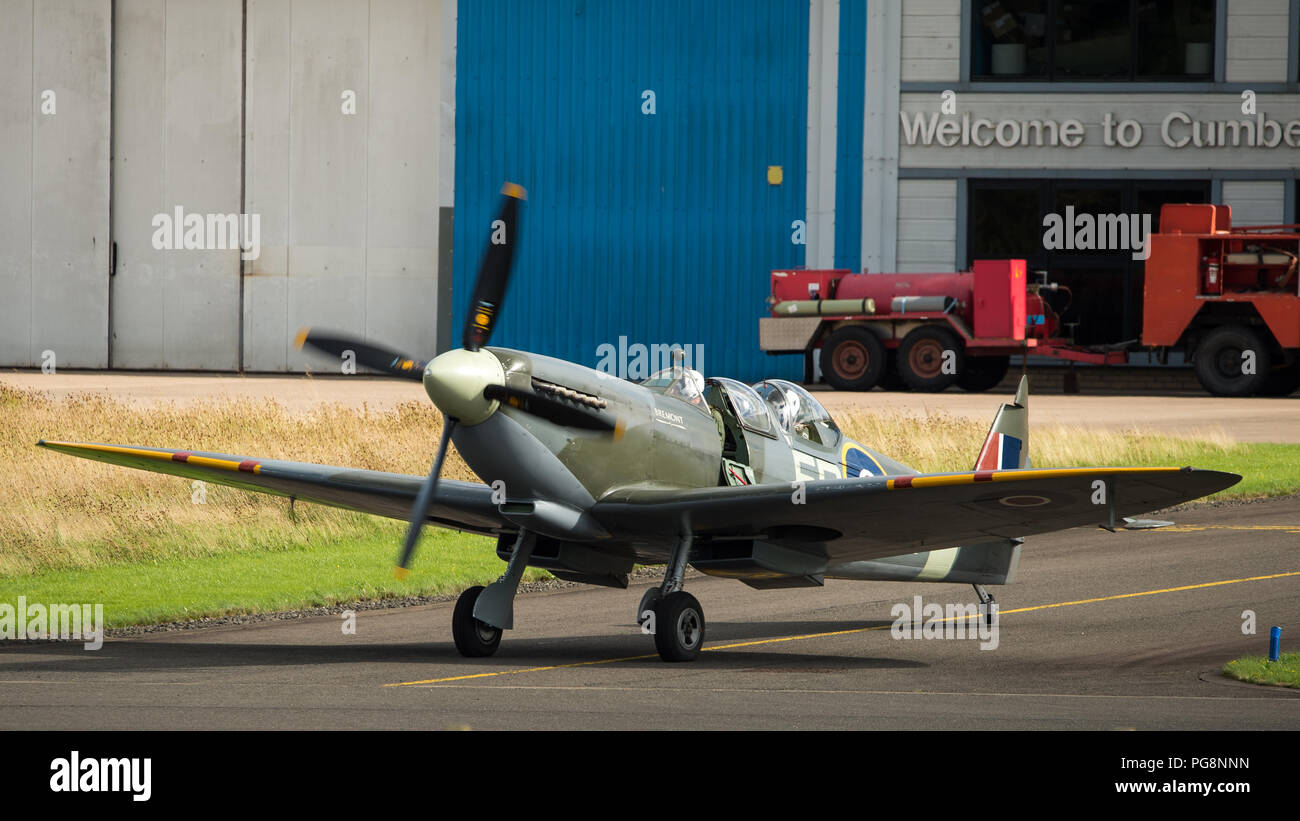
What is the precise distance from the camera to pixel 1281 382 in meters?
35.5

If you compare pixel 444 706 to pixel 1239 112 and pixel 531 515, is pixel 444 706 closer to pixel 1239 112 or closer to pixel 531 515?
pixel 531 515

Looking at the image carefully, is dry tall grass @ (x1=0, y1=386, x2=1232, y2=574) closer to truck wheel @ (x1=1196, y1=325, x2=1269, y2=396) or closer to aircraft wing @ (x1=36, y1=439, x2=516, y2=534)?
aircraft wing @ (x1=36, y1=439, x2=516, y2=534)

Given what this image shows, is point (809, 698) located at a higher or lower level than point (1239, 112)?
lower

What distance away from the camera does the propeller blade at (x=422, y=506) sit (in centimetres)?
1066

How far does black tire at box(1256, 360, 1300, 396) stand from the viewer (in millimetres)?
35188

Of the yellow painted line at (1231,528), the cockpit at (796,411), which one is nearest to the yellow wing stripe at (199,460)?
the cockpit at (796,411)

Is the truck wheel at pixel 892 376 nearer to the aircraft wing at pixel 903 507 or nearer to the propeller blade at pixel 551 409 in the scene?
the aircraft wing at pixel 903 507

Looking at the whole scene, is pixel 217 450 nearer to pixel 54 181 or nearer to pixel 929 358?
pixel 929 358

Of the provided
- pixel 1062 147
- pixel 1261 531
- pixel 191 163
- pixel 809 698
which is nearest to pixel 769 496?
pixel 809 698

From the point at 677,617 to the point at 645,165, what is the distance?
30.2 m

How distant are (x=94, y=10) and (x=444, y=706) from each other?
3739 centimetres

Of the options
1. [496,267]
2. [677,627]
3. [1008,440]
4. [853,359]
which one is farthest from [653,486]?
[853,359]

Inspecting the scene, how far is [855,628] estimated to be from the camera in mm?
14148

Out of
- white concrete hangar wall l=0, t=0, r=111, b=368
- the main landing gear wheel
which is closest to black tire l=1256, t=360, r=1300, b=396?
the main landing gear wheel
